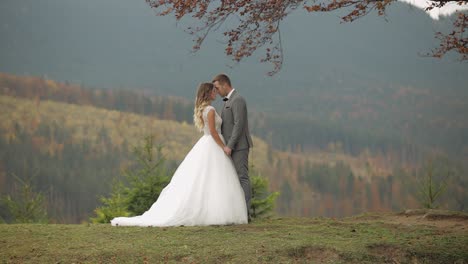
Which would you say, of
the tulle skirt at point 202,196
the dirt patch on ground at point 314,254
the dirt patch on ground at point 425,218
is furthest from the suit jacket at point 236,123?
the dirt patch on ground at point 425,218

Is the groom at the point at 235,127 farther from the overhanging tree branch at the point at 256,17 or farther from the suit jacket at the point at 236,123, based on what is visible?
the overhanging tree branch at the point at 256,17

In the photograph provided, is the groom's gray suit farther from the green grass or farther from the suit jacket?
the green grass

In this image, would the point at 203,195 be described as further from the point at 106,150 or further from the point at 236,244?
the point at 106,150

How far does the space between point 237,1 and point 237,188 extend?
356 centimetres

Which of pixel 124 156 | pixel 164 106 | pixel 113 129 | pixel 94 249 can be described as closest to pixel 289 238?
pixel 94 249

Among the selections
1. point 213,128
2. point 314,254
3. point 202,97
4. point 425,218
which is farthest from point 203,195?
point 425,218

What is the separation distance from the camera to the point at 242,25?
10977mm

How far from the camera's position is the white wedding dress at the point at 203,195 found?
11.1 metres

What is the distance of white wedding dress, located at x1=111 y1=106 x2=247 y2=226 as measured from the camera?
36.5ft

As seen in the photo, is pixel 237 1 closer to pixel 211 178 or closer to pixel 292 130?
pixel 211 178

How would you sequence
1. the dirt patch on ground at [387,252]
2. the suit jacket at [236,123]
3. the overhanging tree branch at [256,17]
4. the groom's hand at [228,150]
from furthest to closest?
the groom's hand at [228,150] → the suit jacket at [236,123] → the overhanging tree branch at [256,17] → the dirt patch on ground at [387,252]

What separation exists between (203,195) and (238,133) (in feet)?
4.47

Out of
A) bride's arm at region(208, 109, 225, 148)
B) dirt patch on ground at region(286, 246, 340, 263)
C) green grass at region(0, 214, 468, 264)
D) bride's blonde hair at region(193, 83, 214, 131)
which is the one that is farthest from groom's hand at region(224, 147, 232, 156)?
dirt patch on ground at region(286, 246, 340, 263)

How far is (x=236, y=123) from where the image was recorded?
36.9 feet
